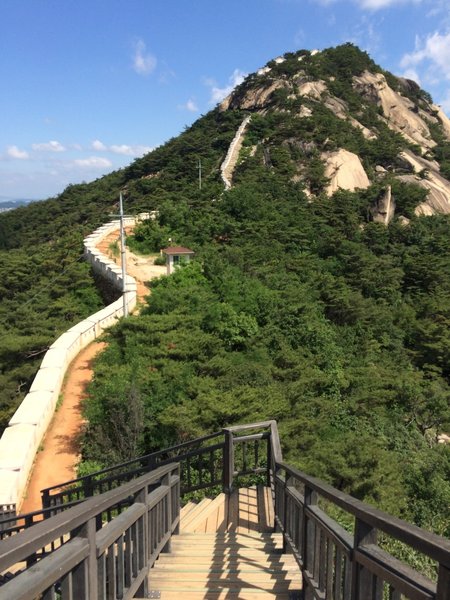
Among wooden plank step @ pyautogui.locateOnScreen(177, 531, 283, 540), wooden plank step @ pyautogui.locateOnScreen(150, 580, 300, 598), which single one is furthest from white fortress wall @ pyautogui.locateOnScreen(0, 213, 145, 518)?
wooden plank step @ pyautogui.locateOnScreen(150, 580, 300, 598)

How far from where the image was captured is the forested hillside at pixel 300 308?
32.0 ft

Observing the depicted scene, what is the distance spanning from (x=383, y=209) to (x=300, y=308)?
849 inches

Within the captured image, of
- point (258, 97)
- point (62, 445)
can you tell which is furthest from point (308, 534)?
point (258, 97)

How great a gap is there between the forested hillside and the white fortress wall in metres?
1.06

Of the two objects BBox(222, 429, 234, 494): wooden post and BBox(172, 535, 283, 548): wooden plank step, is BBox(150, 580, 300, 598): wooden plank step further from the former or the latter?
BBox(222, 429, 234, 494): wooden post

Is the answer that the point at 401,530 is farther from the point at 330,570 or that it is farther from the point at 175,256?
the point at 175,256

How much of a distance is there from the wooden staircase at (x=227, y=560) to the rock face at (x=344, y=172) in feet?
113

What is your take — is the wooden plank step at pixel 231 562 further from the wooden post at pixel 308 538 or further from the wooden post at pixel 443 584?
the wooden post at pixel 443 584

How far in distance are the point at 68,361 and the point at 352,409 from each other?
8.28m

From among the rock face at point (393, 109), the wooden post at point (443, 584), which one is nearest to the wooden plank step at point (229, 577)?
the wooden post at point (443, 584)

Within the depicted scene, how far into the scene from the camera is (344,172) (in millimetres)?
38344

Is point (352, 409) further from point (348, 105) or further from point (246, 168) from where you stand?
point (348, 105)

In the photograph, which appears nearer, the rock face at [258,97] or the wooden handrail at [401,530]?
the wooden handrail at [401,530]

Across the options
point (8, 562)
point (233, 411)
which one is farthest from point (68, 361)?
point (8, 562)
